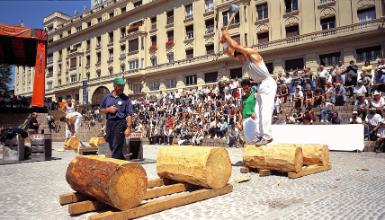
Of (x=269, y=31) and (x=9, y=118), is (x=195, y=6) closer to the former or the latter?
(x=269, y=31)

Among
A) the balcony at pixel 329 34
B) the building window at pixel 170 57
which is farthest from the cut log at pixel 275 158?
the building window at pixel 170 57

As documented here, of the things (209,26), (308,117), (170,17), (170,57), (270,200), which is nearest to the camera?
(270,200)

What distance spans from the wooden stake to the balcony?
2763cm

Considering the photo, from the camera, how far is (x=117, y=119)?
22.0 ft

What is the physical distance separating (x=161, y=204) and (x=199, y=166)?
0.96m

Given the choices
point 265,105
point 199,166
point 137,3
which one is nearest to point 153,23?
point 137,3

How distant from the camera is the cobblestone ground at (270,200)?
3754mm

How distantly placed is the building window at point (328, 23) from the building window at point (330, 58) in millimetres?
2867

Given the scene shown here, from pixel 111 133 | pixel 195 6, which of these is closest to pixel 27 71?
pixel 195 6

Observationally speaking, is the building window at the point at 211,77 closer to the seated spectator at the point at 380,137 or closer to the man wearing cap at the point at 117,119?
the seated spectator at the point at 380,137

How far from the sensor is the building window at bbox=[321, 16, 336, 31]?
3028 centimetres

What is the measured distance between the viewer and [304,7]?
3203 centimetres

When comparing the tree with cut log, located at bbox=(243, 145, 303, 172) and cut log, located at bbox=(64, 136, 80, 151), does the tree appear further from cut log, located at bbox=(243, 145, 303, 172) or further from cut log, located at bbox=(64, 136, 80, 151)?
cut log, located at bbox=(243, 145, 303, 172)

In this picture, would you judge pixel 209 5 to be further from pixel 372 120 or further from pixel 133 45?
pixel 372 120
